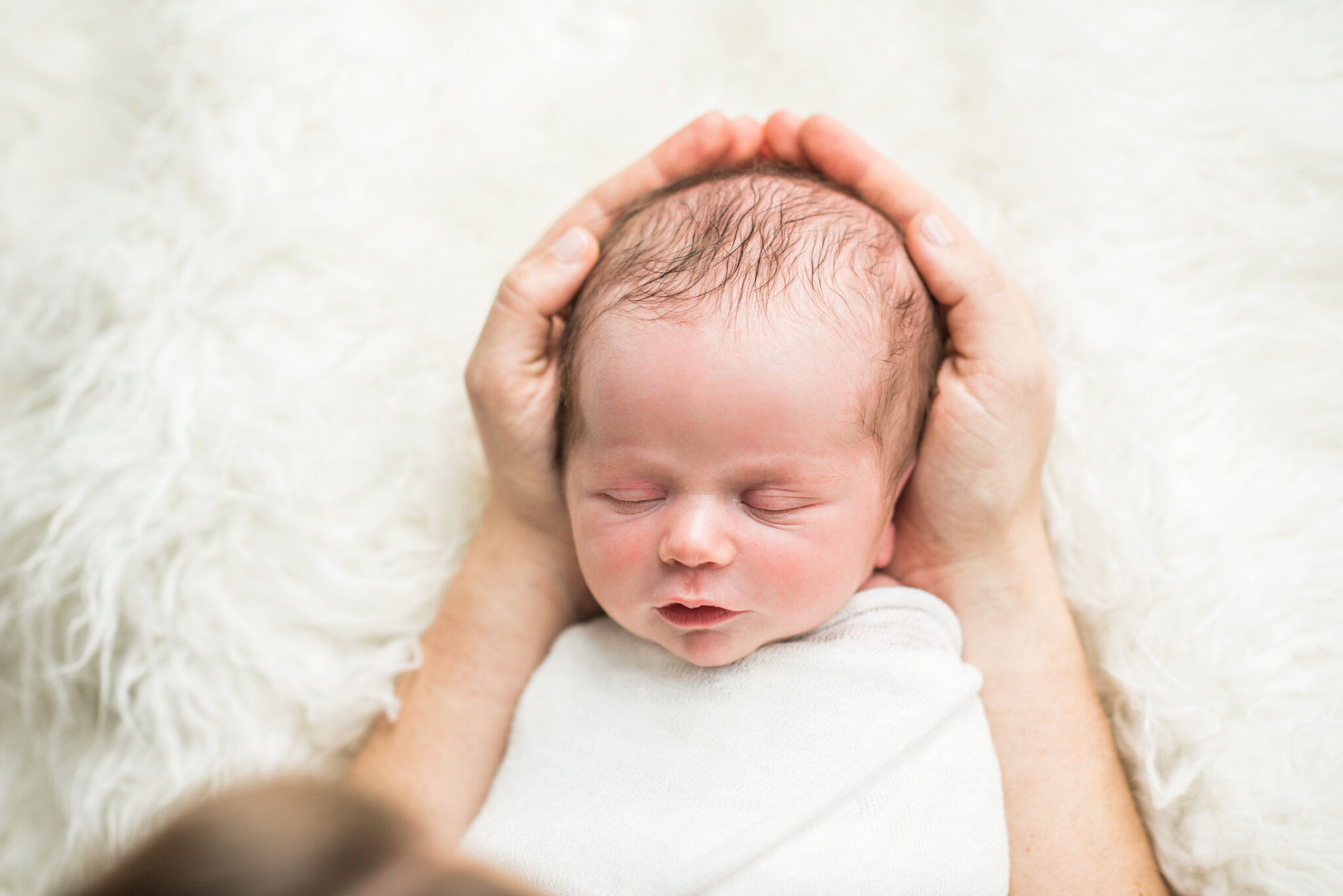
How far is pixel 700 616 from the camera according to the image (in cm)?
110

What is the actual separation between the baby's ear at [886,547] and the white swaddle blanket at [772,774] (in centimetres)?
7

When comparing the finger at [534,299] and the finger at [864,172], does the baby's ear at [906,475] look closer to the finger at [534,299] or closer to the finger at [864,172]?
the finger at [864,172]

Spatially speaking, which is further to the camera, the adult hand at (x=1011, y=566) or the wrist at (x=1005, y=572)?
the wrist at (x=1005, y=572)

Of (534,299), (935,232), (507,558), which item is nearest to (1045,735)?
(935,232)

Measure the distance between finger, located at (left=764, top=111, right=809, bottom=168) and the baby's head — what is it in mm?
211

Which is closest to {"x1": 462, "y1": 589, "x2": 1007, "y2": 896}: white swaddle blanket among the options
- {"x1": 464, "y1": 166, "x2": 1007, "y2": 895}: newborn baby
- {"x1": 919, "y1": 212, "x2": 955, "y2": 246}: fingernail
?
{"x1": 464, "y1": 166, "x2": 1007, "y2": 895}: newborn baby

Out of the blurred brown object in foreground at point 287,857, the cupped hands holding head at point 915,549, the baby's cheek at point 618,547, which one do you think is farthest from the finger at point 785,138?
the blurred brown object in foreground at point 287,857

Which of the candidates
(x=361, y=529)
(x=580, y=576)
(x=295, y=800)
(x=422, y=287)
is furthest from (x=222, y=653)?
(x=295, y=800)

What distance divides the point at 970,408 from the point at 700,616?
440 mm

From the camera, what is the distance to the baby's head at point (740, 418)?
107 cm

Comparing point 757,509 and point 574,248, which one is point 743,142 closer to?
point 574,248

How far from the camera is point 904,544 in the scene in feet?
4.34

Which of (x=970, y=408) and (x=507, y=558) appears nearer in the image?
(x=970, y=408)

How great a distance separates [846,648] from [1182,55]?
40.3 inches
